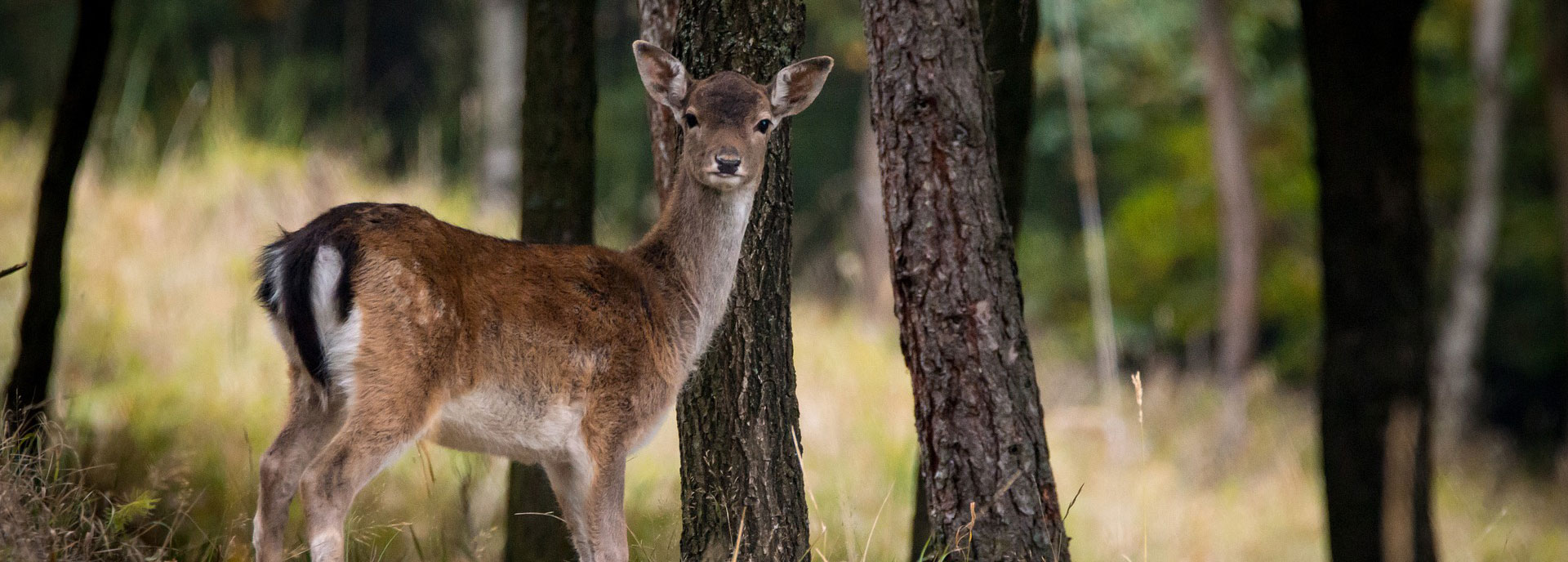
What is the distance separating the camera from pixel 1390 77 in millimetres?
5496

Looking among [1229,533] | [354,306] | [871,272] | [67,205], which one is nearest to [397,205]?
[354,306]

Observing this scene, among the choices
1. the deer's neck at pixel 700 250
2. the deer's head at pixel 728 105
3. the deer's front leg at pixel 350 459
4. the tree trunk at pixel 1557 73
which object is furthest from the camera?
the tree trunk at pixel 1557 73

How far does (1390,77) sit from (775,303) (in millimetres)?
2835

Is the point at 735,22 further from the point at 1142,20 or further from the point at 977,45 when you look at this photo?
the point at 1142,20

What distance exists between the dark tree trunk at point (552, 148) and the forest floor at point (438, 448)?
0.23 meters

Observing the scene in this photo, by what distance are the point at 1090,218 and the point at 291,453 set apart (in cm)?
579

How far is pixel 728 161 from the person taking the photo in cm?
418

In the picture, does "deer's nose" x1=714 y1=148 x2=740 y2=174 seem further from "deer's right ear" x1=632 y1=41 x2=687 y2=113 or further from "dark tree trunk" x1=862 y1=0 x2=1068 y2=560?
"dark tree trunk" x1=862 y1=0 x2=1068 y2=560

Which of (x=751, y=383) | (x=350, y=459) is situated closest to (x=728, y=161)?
(x=751, y=383)

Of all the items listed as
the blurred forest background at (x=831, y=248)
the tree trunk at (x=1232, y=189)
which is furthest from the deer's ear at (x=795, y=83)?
the tree trunk at (x=1232, y=189)

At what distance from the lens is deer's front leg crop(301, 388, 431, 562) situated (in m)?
3.47

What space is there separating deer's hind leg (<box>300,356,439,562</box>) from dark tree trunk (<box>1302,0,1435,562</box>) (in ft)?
12.5

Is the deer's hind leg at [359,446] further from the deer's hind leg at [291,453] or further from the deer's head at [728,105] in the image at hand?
the deer's head at [728,105]

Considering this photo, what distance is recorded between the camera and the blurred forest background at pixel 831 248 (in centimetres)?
678
